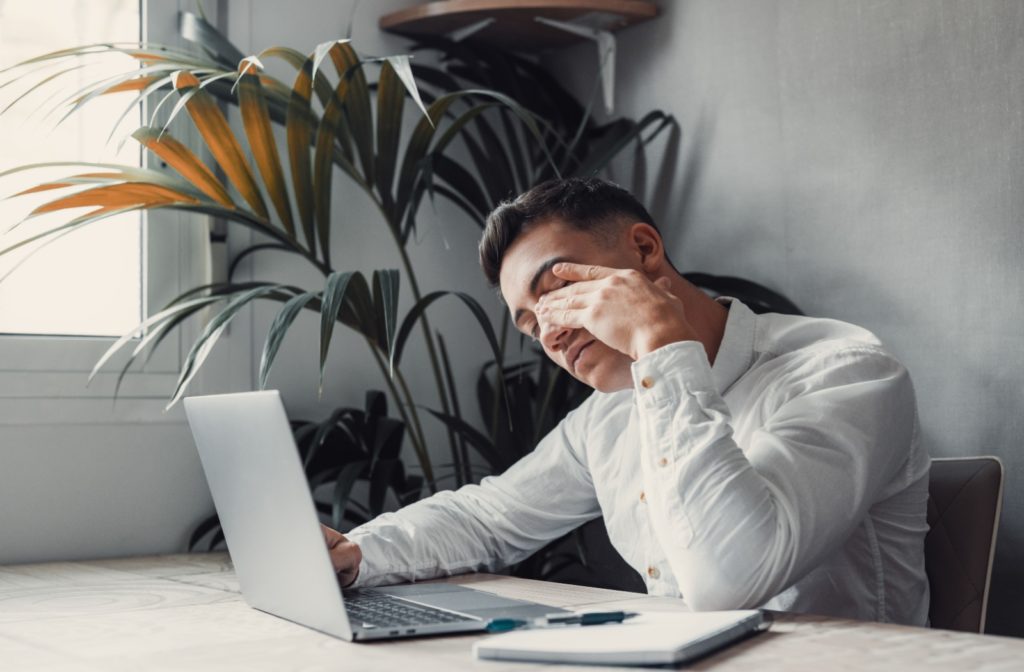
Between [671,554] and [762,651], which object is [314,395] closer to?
[671,554]

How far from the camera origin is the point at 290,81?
265 cm

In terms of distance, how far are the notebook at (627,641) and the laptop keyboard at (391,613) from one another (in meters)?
Answer: 0.13

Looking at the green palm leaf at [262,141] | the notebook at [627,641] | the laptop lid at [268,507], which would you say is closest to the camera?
the notebook at [627,641]

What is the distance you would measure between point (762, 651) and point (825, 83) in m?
1.67

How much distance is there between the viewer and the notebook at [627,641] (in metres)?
0.95

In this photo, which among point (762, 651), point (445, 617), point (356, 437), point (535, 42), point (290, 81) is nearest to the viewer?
point (762, 651)

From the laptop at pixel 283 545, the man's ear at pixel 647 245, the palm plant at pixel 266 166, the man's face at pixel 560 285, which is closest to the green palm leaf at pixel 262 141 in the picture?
the palm plant at pixel 266 166

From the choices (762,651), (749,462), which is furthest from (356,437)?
(762,651)

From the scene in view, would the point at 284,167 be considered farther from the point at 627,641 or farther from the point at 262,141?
the point at 627,641

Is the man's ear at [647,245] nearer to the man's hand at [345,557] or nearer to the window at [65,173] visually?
the man's hand at [345,557]

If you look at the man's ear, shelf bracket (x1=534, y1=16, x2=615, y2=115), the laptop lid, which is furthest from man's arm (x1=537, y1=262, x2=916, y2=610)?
shelf bracket (x1=534, y1=16, x2=615, y2=115)

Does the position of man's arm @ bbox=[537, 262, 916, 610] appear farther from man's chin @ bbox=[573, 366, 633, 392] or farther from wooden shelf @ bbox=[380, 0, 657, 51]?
wooden shelf @ bbox=[380, 0, 657, 51]

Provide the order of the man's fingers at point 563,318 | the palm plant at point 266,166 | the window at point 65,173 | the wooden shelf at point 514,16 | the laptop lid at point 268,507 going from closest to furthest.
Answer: the laptop lid at point 268,507 < the man's fingers at point 563,318 < the palm plant at point 266,166 < the window at point 65,173 < the wooden shelf at point 514,16

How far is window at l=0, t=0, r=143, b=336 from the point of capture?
2289mm
